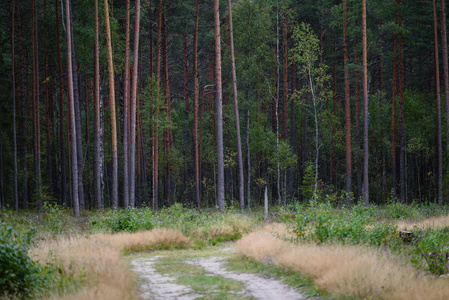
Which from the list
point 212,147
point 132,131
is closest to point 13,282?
point 132,131

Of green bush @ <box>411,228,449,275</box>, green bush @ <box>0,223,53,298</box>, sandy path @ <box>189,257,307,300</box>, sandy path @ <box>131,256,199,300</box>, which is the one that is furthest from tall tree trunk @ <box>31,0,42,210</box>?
green bush @ <box>411,228,449,275</box>

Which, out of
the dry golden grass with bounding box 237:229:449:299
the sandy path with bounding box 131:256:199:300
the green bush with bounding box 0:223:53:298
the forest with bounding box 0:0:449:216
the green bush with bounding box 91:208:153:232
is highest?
the forest with bounding box 0:0:449:216

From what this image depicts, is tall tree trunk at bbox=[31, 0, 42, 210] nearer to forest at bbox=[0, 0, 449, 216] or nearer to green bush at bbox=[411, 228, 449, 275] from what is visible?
forest at bbox=[0, 0, 449, 216]

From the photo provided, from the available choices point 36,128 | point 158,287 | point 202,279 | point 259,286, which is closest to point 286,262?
point 259,286

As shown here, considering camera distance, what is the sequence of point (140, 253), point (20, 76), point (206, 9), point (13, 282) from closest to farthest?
point (13, 282) < point (140, 253) < point (20, 76) < point (206, 9)

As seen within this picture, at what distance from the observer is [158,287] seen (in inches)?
287

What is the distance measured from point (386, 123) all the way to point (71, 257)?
33.3 m

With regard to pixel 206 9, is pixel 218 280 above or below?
below

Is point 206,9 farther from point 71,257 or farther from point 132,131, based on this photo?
point 71,257

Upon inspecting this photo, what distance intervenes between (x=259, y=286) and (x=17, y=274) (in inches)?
170

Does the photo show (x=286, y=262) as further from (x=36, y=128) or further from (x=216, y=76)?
(x=36, y=128)

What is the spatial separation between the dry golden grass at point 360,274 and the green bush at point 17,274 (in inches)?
190

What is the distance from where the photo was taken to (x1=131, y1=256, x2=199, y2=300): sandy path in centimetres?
659

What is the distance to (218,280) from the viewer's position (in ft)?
25.6
